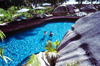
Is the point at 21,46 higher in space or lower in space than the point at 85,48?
lower

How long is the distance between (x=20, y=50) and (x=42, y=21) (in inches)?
377

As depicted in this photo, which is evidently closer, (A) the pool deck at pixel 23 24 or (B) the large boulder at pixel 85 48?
(B) the large boulder at pixel 85 48

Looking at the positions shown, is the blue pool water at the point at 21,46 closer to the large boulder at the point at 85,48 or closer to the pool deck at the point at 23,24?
the pool deck at the point at 23,24

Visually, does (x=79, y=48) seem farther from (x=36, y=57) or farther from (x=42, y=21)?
(x=42, y=21)

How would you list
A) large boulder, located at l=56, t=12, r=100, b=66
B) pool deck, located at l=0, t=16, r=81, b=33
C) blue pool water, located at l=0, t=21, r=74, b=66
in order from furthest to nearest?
pool deck, located at l=0, t=16, r=81, b=33
blue pool water, located at l=0, t=21, r=74, b=66
large boulder, located at l=56, t=12, r=100, b=66

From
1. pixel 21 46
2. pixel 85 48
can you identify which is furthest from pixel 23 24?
pixel 85 48

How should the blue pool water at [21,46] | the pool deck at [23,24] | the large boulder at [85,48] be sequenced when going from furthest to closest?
the pool deck at [23,24] < the blue pool water at [21,46] < the large boulder at [85,48]

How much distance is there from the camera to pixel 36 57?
6.77 m

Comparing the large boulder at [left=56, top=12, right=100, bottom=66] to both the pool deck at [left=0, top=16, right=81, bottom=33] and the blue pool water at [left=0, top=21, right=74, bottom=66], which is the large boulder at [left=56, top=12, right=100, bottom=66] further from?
the pool deck at [left=0, top=16, right=81, bottom=33]

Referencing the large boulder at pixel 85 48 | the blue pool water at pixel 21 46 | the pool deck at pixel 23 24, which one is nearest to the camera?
the large boulder at pixel 85 48

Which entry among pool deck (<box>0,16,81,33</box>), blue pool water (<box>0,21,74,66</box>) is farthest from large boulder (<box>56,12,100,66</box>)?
pool deck (<box>0,16,81,33</box>)

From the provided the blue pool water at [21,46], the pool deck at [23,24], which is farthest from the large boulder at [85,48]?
the pool deck at [23,24]

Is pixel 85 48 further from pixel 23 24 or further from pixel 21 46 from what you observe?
pixel 23 24

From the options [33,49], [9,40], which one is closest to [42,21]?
[9,40]
